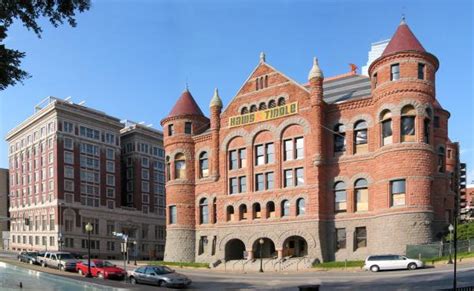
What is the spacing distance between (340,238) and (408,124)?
1286cm

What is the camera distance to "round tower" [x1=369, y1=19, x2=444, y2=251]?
147 feet

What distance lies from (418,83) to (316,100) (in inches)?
396

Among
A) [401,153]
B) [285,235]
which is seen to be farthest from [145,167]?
[401,153]

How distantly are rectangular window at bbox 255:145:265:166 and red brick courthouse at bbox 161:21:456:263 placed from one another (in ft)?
0.36

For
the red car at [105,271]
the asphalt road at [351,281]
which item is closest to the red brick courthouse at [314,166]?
the asphalt road at [351,281]

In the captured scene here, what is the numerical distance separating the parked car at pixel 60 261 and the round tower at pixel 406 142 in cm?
2772

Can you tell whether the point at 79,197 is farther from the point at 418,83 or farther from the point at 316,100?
the point at 418,83

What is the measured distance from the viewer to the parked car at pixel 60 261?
45.6m

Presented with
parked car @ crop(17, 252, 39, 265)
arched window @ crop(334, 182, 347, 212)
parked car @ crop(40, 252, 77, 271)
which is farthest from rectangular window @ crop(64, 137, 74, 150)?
arched window @ crop(334, 182, 347, 212)

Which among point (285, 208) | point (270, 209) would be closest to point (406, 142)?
point (285, 208)

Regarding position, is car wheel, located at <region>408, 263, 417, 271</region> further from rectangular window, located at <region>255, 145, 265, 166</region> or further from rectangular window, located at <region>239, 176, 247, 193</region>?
rectangular window, located at <region>239, 176, 247, 193</region>

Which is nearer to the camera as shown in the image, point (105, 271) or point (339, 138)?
point (105, 271)

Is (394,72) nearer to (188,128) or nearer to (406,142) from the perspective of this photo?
(406,142)

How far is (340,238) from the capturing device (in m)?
50.6
